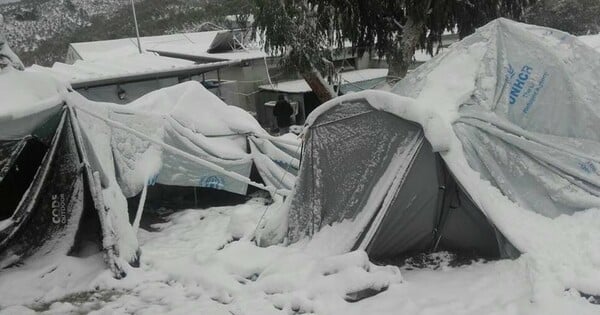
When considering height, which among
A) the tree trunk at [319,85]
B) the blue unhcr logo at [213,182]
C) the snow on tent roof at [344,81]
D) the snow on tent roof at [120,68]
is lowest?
the snow on tent roof at [344,81]

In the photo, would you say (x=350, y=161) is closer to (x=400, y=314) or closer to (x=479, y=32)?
(x=400, y=314)

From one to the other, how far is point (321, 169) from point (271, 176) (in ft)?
10.8

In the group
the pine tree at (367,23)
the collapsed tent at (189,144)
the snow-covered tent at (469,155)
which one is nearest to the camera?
the snow-covered tent at (469,155)

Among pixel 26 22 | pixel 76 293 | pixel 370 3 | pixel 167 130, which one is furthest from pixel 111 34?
pixel 76 293

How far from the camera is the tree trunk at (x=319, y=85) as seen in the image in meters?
13.4

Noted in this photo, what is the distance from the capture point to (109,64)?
13.0 metres

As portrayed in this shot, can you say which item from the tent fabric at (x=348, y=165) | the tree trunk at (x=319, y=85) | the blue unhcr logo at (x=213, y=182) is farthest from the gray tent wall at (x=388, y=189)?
the tree trunk at (x=319, y=85)

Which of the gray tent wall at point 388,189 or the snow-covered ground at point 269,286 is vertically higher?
the gray tent wall at point 388,189

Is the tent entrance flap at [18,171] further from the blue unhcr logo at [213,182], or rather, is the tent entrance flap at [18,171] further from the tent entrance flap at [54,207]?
the blue unhcr logo at [213,182]

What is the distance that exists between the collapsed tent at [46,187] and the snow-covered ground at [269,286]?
279 millimetres

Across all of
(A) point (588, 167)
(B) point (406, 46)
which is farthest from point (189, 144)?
(B) point (406, 46)

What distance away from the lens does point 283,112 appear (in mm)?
15602

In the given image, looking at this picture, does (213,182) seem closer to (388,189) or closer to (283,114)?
(388,189)

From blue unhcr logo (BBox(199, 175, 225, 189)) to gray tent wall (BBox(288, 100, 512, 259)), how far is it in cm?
301
